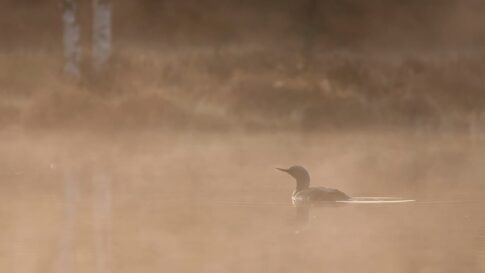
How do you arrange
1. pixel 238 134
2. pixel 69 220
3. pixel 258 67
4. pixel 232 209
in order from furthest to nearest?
1. pixel 258 67
2. pixel 238 134
3. pixel 232 209
4. pixel 69 220

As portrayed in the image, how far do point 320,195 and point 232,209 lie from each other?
86 cm

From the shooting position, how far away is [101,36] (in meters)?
23.0

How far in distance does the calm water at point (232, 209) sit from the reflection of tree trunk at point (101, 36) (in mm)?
3221

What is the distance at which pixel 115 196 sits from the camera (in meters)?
14.4

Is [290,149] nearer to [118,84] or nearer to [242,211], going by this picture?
[118,84]

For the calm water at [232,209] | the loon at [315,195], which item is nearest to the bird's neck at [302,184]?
the loon at [315,195]

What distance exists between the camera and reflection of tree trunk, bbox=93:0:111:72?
74.8ft

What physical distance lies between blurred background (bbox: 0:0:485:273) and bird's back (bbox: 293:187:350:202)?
0.44ft

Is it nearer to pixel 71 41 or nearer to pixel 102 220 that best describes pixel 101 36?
pixel 71 41

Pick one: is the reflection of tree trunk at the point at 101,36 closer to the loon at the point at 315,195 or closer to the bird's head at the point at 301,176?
the bird's head at the point at 301,176

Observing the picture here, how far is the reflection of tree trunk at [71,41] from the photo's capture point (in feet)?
74.3

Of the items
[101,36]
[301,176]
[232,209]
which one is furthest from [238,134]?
[232,209]

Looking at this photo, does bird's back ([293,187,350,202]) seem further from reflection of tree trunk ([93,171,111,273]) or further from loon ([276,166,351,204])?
reflection of tree trunk ([93,171,111,273])

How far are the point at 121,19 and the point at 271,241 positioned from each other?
1672 cm
